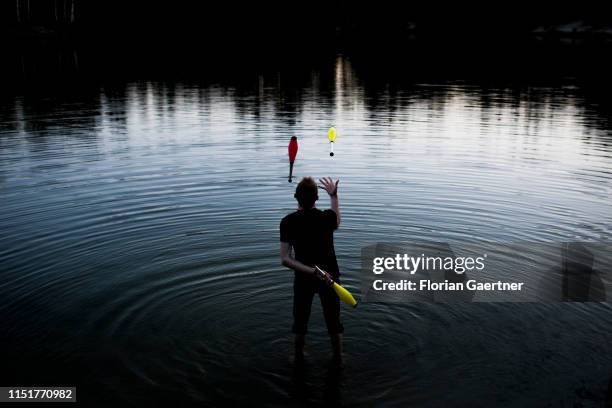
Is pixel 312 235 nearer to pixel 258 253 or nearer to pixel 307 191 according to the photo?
pixel 307 191

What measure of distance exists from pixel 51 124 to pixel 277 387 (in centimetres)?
2852

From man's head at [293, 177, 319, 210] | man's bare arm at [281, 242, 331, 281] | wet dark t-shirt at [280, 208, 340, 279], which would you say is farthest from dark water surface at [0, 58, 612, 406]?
man's head at [293, 177, 319, 210]

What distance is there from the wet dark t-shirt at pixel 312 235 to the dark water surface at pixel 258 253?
1580 millimetres

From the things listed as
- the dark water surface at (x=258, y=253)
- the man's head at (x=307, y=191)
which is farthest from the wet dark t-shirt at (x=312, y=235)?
the dark water surface at (x=258, y=253)

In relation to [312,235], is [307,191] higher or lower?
higher

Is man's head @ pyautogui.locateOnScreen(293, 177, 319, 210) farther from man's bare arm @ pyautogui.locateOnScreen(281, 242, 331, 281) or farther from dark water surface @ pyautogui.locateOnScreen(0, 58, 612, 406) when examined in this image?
dark water surface @ pyautogui.locateOnScreen(0, 58, 612, 406)

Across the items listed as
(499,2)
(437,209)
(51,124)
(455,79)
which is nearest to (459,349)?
(437,209)

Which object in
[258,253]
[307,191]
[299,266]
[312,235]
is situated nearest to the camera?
[307,191]

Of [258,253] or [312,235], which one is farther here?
[258,253]

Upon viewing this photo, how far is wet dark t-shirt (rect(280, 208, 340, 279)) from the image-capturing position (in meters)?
8.19

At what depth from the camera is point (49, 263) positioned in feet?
42.1

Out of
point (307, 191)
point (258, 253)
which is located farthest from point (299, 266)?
point (258, 253)

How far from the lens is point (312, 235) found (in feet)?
27.3

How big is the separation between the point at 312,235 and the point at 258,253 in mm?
5499
